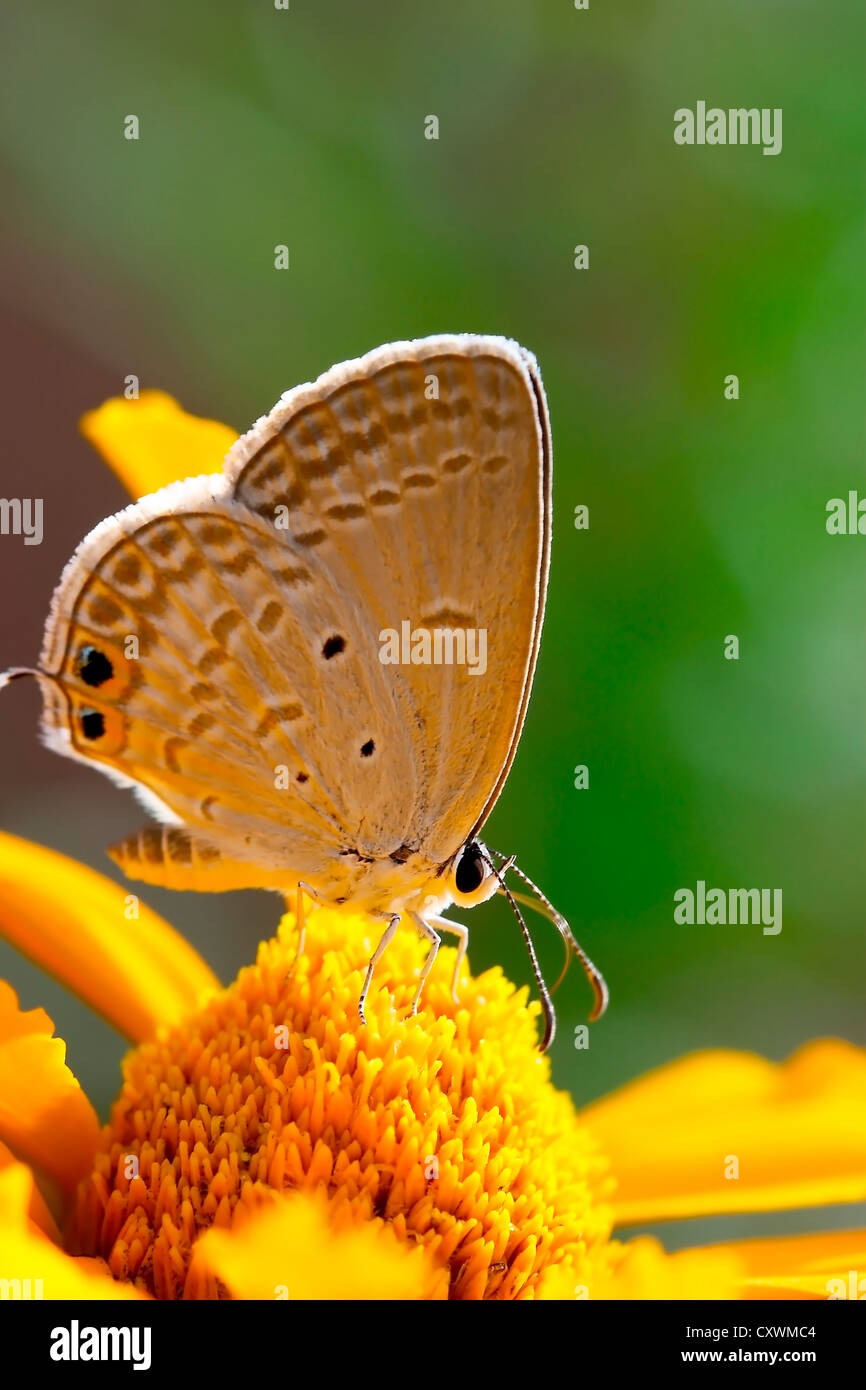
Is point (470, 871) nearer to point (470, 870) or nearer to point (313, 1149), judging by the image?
point (470, 870)

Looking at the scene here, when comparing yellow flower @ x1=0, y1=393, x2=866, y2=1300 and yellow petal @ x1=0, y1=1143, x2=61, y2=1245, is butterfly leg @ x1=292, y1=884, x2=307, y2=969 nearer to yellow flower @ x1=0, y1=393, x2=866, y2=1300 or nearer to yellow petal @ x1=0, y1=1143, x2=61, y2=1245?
yellow flower @ x1=0, y1=393, x2=866, y2=1300

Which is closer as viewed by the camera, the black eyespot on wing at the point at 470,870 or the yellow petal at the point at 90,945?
the black eyespot on wing at the point at 470,870

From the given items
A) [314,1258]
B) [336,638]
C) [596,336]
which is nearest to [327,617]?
[336,638]

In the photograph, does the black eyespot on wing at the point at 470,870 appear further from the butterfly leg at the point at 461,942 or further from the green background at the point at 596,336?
the green background at the point at 596,336

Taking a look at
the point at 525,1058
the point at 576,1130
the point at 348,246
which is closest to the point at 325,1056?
the point at 525,1058

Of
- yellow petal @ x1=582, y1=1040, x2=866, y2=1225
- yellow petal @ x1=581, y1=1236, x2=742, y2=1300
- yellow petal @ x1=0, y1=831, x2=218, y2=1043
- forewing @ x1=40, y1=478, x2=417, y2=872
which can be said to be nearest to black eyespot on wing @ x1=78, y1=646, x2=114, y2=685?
forewing @ x1=40, y1=478, x2=417, y2=872

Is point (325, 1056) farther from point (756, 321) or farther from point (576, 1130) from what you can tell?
point (756, 321)

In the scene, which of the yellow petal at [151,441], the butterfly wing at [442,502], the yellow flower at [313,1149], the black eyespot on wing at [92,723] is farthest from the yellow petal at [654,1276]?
the yellow petal at [151,441]
